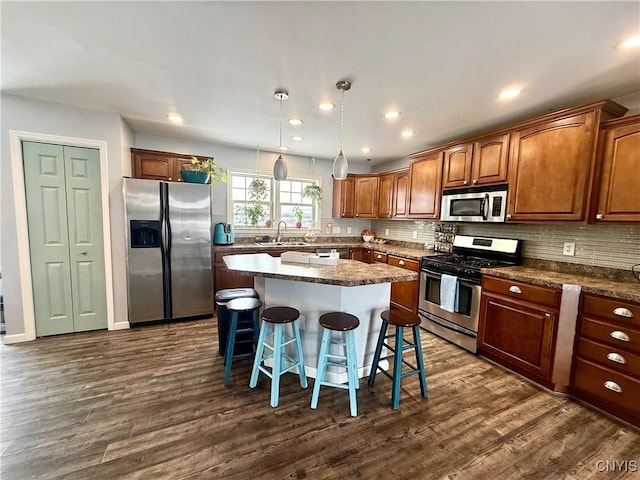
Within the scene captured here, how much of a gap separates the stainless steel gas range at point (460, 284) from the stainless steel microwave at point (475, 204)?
385 mm

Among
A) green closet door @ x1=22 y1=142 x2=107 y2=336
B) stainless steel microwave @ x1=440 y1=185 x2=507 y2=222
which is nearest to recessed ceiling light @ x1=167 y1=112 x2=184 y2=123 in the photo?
green closet door @ x1=22 y1=142 x2=107 y2=336

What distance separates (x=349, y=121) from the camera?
9.91 ft

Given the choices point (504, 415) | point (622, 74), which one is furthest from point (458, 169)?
point (504, 415)

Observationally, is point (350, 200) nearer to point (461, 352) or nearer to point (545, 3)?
point (461, 352)

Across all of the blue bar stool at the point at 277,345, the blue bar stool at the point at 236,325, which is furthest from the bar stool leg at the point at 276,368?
the blue bar stool at the point at 236,325

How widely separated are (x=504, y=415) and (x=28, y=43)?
4.14m

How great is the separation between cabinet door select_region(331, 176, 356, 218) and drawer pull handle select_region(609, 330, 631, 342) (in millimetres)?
3589

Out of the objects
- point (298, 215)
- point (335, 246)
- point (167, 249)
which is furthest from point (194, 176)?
point (335, 246)

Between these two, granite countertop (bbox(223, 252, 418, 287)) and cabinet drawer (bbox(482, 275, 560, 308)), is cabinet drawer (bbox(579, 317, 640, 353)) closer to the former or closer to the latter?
cabinet drawer (bbox(482, 275, 560, 308))

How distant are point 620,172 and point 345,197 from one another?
344 cm

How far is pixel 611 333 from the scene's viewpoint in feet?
6.19

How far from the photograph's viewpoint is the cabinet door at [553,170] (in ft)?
7.13

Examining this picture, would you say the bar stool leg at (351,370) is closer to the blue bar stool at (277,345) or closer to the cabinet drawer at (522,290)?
the blue bar stool at (277,345)

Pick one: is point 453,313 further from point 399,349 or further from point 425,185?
point 425,185
